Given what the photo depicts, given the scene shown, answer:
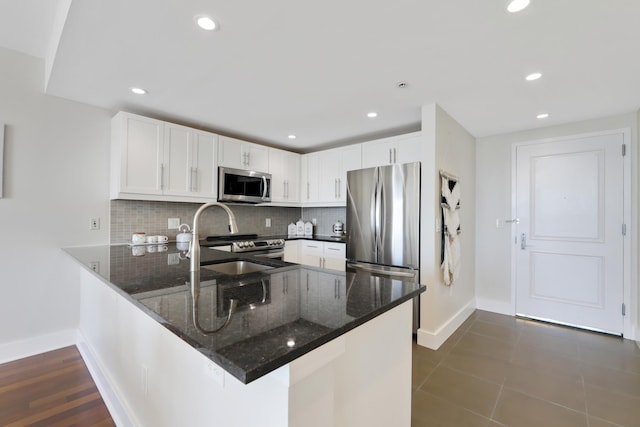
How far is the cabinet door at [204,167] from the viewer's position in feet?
9.98

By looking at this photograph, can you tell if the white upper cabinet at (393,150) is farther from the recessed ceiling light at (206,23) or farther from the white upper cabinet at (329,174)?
the recessed ceiling light at (206,23)

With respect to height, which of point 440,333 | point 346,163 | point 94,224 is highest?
point 346,163

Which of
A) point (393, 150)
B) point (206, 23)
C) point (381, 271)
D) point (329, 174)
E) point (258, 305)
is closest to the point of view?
point (258, 305)

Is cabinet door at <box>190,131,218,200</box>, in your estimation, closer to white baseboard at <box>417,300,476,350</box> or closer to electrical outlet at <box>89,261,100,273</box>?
electrical outlet at <box>89,261,100,273</box>

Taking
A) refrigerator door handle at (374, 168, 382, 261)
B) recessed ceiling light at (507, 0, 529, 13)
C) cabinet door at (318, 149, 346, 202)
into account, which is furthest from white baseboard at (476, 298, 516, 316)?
recessed ceiling light at (507, 0, 529, 13)

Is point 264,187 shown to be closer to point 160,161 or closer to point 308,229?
point 308,229

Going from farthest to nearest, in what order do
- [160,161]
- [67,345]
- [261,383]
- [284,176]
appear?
[284,176], [160,161], [67,345], [261,383]

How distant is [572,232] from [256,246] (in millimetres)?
3566

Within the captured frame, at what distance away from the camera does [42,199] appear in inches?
95.5

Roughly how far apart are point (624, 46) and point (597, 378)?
2.31 meters

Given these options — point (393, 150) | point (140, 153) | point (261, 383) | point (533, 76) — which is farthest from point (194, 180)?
point (533, 76)

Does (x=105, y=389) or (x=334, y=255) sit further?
(x=334, y=255)

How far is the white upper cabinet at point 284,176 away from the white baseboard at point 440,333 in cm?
240

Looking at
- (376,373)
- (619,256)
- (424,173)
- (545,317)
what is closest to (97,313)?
(376,373)
